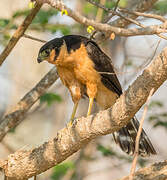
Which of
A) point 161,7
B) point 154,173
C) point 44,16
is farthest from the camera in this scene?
point 44,16

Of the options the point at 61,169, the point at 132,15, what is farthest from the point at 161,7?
the point at 61,169

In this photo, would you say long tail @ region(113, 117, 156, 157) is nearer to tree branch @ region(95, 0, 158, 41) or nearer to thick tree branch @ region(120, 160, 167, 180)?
thick tree branch @ region(120, 160, 167, 180)

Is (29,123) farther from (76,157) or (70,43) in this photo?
(70,43)

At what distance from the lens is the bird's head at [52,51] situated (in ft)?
17.5

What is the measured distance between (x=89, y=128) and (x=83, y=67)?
144cm

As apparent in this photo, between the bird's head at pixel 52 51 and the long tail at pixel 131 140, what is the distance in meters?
1.57

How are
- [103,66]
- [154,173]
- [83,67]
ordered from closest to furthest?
1. [154,173]
2. [83,67]
3. [103,66]

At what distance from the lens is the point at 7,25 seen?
20.9 feet

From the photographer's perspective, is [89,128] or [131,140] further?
[131,140]

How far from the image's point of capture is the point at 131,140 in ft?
20.8

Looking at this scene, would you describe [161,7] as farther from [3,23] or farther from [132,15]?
[3,23]

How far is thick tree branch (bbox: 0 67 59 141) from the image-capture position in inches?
230

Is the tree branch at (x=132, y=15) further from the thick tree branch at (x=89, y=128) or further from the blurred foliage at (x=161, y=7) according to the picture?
the thick tree branch at (x=89, y=128)

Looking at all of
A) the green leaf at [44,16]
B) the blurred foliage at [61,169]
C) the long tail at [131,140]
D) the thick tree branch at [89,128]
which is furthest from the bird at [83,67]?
the blurred foliage at [61,169]
